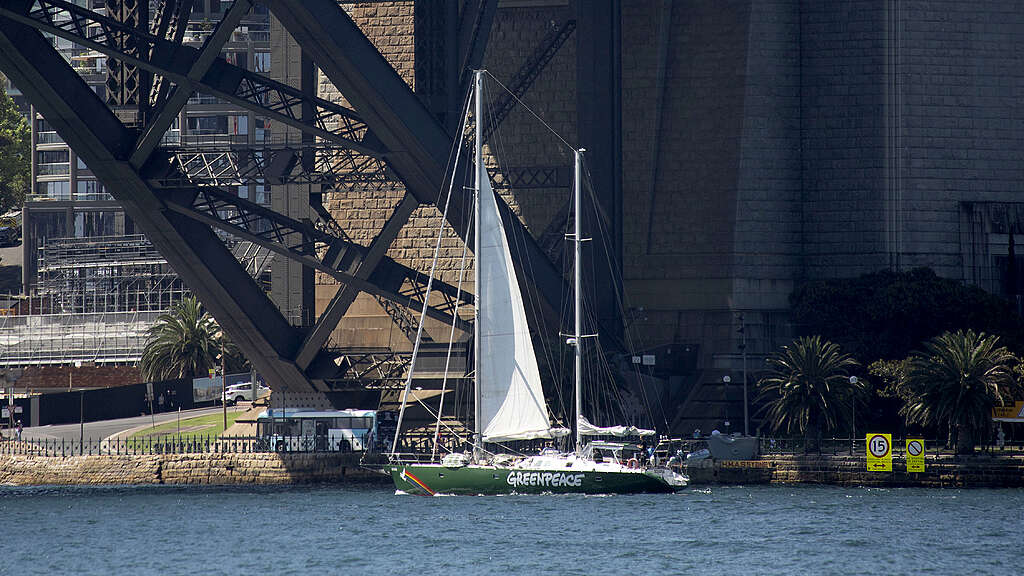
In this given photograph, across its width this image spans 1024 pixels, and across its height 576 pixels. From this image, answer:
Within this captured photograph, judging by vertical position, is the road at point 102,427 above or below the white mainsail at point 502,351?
below

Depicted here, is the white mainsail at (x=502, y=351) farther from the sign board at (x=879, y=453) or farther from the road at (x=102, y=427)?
the road at (x=102, y=427)

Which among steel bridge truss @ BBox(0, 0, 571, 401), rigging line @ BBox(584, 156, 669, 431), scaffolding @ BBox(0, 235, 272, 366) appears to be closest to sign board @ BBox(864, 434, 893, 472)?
rigging line @ BBox(584, 156, 669, 431)

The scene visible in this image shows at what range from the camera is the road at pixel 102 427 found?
73000 mm

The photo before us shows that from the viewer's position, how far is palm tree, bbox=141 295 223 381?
86.8 metres

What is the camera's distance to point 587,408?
218 ft

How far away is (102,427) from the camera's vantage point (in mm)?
77000

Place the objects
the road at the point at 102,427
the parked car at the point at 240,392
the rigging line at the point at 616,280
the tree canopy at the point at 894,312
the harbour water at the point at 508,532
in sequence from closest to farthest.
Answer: the harbour water at the point at 508,532 → the rigging line at the point at 616,280 → the road at the point at 102,427 → the tree canopy at the point at 894,312 → the parked car at the point at 240,392

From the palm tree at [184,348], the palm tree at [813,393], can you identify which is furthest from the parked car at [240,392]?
the palm tree at [813,393]

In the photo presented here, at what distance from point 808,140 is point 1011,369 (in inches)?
650

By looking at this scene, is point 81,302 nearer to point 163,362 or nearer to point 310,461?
point 163,362

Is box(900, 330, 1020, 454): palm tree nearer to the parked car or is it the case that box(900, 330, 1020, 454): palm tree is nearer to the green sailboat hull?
the green sailboat hull

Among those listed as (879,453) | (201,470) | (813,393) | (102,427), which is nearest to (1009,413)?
(813,393)

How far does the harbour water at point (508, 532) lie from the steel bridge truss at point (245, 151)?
22.0 feet

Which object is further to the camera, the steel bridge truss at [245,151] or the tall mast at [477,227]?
the tall mast at [477,227]
